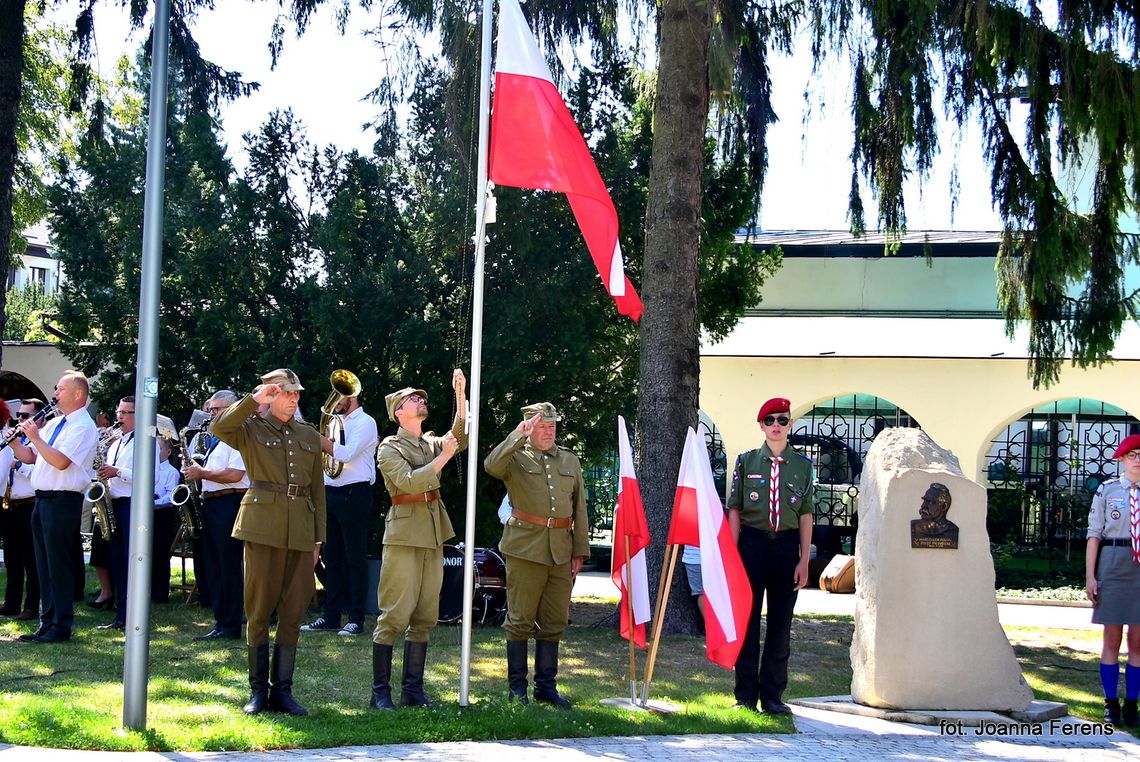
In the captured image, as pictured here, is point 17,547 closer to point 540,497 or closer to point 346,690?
point 346,690

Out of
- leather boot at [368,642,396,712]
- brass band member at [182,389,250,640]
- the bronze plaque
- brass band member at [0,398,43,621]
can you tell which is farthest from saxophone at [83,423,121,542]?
the bronze plaque

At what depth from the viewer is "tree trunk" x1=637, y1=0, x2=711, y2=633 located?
446 inches

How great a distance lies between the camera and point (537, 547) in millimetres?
7836

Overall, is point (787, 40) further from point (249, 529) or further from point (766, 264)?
point (249, 529)

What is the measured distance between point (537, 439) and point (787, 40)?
639 cm

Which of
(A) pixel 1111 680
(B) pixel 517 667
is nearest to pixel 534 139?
(B) pixel 517 667

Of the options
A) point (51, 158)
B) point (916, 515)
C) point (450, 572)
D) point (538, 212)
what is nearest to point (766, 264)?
point (538, 212)

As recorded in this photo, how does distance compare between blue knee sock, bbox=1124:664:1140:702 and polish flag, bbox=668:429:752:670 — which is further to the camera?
blue knee sock, bbox=1124:664:1140:702

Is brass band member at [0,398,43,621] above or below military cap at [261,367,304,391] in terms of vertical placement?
below

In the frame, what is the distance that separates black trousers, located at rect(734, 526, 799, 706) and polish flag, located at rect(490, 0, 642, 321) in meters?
1.76

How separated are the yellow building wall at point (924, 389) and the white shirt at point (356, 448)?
966 centimetres

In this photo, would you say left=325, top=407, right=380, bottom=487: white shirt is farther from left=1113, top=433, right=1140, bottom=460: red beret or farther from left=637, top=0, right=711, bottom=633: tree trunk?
left=1113, top=433, right=1140, bottom=460: red beret

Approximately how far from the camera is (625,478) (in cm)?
816

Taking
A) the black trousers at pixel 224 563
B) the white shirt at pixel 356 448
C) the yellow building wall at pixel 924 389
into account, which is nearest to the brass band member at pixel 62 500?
the black trousers at pixel 224 563
